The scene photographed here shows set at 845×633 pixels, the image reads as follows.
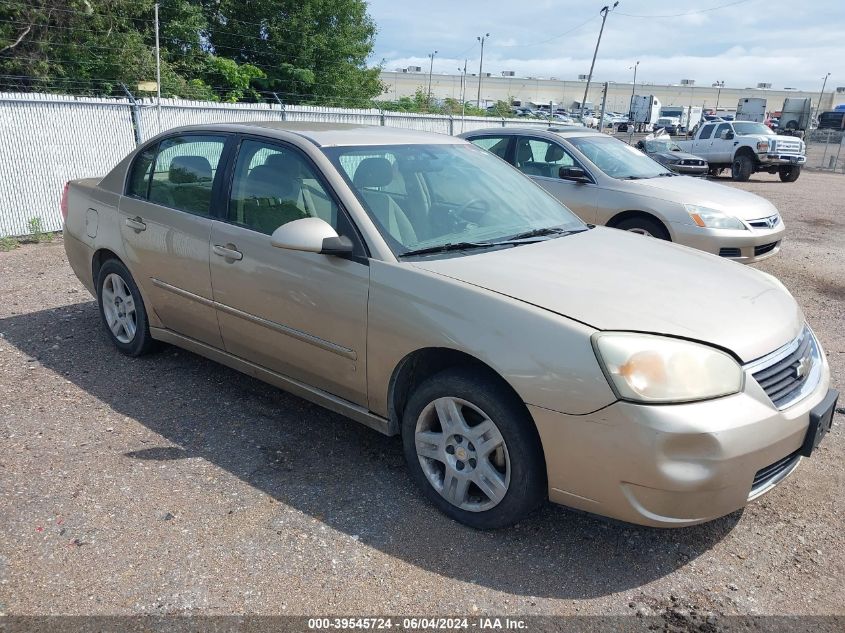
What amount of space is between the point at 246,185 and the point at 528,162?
4.95 metres

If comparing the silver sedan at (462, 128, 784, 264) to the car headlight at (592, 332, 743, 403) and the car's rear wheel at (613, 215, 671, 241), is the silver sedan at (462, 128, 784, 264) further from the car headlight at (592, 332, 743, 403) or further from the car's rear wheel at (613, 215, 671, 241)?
the car headlight at (592, 332, 743, 403)

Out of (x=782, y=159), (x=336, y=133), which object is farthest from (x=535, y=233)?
(x=782, y=159)

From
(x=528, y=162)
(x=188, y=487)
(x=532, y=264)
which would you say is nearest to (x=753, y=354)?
(x=532, y=264)

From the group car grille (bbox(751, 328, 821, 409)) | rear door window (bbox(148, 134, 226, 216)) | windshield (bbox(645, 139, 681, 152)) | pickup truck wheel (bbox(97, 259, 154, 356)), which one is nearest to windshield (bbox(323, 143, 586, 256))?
rear door window (bbox(148, 134, 226, 216))

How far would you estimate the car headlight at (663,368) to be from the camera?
2416 mm

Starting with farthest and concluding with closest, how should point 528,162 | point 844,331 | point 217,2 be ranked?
point 217,2 → point 528,162 → point 844,331

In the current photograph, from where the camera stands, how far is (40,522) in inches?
117

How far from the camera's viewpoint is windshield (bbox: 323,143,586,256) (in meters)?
3.31

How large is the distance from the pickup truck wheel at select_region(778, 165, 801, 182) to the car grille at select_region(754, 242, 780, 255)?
56.6 feet

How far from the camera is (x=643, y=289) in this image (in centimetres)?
290

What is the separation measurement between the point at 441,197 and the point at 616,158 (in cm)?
503

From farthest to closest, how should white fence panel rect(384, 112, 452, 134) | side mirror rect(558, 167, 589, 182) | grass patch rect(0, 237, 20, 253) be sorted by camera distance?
white fence panel rect(384, 112, 452, 134) → grass patch rect(0, 237, 20, 253) → side mirror rect(558, 167, 589, 182)

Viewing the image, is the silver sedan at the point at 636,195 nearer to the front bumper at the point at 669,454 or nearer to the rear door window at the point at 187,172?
the rear door window at the point at 187,172

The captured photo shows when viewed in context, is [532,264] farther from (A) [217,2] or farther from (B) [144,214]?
(A) [217,2]
